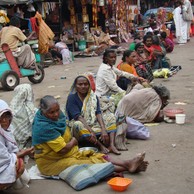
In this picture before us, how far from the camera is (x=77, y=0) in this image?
16.9 m

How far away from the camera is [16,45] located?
30.3ft

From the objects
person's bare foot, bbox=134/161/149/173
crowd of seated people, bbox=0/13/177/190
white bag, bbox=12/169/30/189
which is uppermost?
crowd of seated people, bbox=0/13/177/190

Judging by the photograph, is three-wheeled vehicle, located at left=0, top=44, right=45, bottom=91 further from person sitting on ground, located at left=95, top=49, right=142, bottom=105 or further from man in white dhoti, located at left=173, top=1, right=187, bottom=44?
man in white dhoti, located at left=173, top=1, right=187, bottom=44

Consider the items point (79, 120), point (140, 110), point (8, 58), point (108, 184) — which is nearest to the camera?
point (108, 184)

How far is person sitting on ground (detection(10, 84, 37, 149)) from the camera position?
4762 mm

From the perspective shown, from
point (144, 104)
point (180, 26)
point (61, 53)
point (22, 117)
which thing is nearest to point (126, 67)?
point (144, 104)

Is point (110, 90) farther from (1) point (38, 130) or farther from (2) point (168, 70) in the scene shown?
(2) point (168, 70)

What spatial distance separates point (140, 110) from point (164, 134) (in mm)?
582

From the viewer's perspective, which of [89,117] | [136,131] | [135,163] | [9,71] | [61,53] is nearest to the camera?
[135,163]

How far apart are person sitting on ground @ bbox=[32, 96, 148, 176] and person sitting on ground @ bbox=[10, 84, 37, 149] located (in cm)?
76

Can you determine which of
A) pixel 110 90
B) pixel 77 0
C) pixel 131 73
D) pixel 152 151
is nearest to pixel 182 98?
pixel 131 73

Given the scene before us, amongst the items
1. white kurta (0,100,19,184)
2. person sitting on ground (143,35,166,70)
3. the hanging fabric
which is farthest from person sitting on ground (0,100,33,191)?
the hanging fabric

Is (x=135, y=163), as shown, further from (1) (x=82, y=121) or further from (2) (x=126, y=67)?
(2) (x=126, y=67)

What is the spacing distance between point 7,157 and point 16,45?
20.2ft
